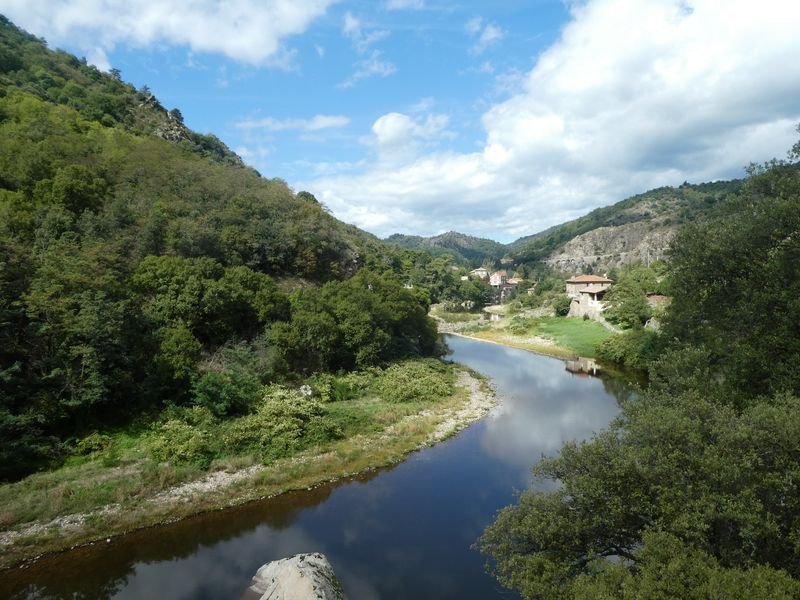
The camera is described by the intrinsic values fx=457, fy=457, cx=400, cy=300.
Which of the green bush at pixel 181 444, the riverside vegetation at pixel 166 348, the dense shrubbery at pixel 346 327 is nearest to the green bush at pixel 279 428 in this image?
the riverside vegetation at pixel 166 348

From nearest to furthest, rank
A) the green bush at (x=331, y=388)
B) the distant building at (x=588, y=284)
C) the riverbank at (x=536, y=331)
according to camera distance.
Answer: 1. the green bush at (x=331, y=388)
2. the riverbank at (x=536, y=331)
3. the distant building at (x=588, y=284)

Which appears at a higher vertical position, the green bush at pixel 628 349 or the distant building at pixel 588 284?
the distant building at pixel 588 284

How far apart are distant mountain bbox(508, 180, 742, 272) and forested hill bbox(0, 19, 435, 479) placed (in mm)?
117658

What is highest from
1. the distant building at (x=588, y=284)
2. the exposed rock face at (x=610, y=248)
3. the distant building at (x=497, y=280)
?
the exposed rock face at (x=610, y=248)

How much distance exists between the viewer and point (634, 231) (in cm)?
15988

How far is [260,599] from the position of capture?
12547 mm

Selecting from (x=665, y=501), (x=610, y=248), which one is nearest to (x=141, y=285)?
(x=665, y=501)

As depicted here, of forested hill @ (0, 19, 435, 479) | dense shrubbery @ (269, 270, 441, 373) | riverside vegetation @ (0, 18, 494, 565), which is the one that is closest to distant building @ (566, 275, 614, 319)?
riverside vegetation @ (0, 18, 494, 565)

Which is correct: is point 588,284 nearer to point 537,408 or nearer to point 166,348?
point 537,408

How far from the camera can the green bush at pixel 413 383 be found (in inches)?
1275

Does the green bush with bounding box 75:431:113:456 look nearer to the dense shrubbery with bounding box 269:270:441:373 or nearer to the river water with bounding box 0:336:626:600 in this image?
the river water with bounding box 0:336:626:600

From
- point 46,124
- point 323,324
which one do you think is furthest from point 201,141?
point 323,324

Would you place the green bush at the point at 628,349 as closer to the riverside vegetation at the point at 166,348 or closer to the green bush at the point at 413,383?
the riverside vegetation at the point at 166,348

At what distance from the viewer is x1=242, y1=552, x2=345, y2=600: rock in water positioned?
11828mm
